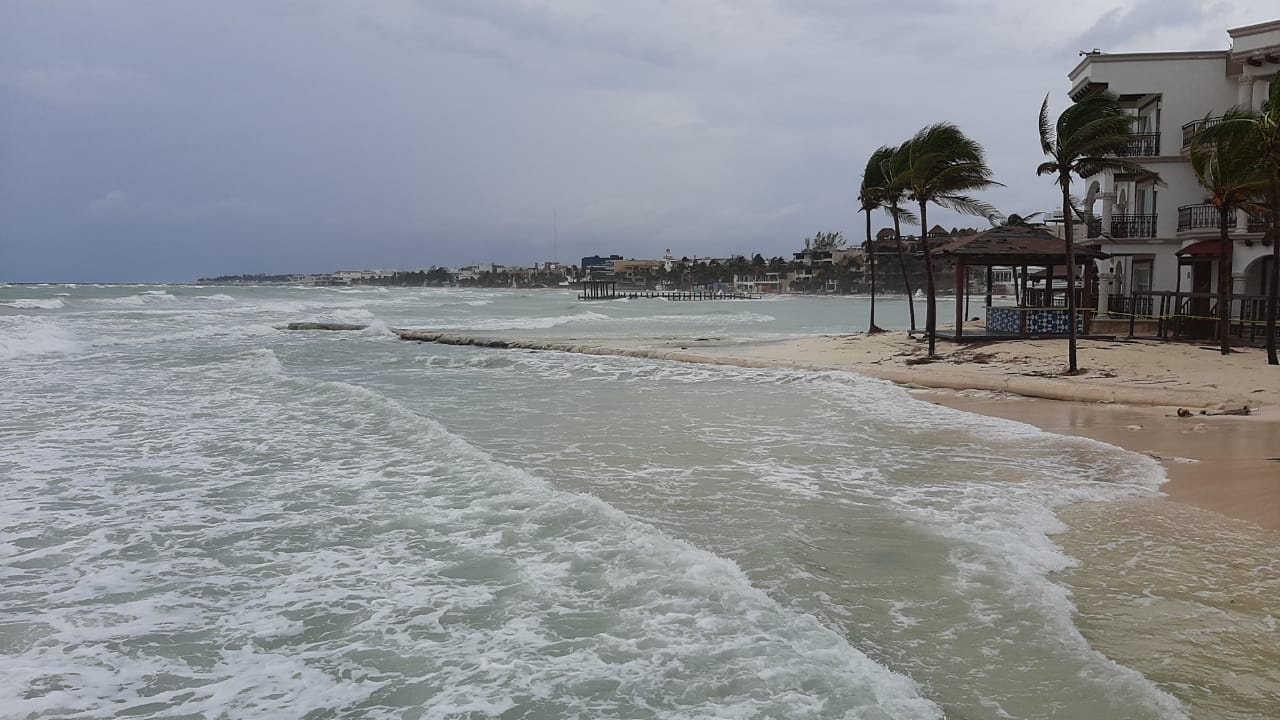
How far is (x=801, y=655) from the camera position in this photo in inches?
176

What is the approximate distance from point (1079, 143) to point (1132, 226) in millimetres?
12119

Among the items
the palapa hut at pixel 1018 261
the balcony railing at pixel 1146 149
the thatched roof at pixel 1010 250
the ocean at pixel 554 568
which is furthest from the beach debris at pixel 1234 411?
the balcony railing at pixel 1146 149

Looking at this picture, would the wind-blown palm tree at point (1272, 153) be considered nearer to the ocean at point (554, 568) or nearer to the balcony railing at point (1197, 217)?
the ocean at point (554, 568)

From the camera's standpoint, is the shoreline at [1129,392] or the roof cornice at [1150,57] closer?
the shoreline at [1129,392]

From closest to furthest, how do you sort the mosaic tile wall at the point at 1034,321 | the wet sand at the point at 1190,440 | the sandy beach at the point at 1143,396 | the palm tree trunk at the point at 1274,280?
the wet sand at the point at 1190,440
the sandy beach at the point at 1143,396
the palm tree trunk at the point at 1274,280
the mosaic tile wall at the point at 1034,321

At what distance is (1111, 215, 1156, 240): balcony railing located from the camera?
26.4m

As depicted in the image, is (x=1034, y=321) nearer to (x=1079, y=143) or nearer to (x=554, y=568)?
(x=1079, y=143)

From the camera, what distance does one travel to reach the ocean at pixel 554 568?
4.19 metres

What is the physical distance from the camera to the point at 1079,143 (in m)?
16.8

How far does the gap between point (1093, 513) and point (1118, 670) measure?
3.45m

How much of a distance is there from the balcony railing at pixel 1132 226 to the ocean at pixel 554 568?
58.4 ft

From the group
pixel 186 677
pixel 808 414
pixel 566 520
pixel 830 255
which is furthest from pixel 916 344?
pixel 830 255

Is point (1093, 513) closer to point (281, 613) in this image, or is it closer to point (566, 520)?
point (566, 520)

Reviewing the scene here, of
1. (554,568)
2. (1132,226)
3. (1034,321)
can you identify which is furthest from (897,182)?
(554,568)
